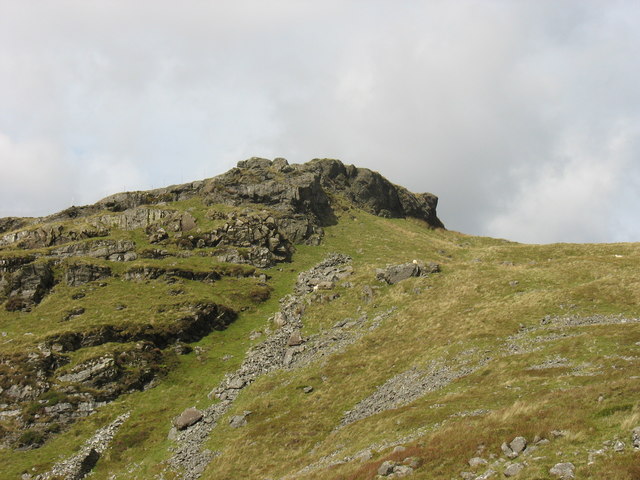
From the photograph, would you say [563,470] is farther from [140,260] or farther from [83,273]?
[140,260]

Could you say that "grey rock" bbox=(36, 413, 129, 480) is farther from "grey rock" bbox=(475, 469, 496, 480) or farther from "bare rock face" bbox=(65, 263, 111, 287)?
"grey rock" bbox=(475, 469, 496, 480)

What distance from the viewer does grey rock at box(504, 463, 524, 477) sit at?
17.5 metres

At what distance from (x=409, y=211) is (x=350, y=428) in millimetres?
122429

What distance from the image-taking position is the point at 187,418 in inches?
1706

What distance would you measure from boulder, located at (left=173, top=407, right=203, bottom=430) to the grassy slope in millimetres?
1445

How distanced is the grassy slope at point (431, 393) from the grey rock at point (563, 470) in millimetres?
402

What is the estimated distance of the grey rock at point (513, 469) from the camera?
17.5 m

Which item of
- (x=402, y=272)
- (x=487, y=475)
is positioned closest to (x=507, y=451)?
(x=487, y=475)

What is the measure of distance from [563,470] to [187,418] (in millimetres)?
36499

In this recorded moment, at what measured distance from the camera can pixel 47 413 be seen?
4550cm

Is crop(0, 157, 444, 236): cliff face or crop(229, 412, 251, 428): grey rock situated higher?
crop(0, 157, 444, 236): cliff face

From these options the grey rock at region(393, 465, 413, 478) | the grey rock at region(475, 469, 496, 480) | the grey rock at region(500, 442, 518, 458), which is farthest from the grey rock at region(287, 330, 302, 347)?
the grey rock at region(475, 469, 496, 480)

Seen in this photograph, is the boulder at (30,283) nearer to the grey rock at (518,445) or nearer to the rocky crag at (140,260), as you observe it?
the rocky crag at (140,260)

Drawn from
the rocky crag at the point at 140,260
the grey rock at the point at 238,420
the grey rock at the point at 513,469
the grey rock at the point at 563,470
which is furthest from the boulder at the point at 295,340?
the grey rock at the point at 563,470
